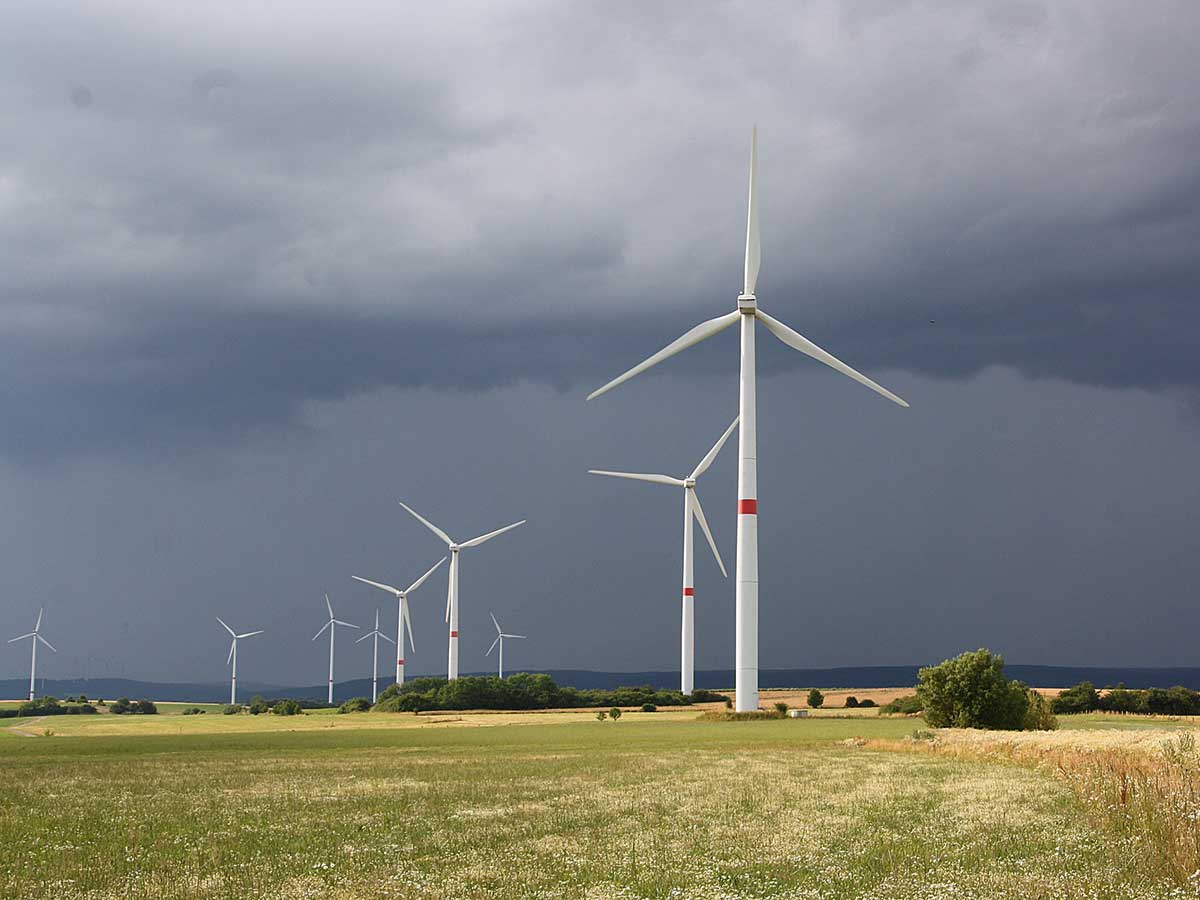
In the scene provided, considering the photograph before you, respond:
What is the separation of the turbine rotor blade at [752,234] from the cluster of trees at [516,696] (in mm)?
59336

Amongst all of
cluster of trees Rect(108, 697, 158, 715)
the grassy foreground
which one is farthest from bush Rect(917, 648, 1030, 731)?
cluster of trees Rect(108, 697, 158, 715)

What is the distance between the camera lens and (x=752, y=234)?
107 metres

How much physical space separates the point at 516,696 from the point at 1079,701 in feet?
229

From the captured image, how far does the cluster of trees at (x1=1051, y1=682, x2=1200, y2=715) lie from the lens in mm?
112375

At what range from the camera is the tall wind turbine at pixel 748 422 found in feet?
330

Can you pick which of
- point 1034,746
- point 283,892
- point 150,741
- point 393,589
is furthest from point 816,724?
point 393,589

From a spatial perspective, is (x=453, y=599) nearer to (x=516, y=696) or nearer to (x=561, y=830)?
(x=516, y=696)

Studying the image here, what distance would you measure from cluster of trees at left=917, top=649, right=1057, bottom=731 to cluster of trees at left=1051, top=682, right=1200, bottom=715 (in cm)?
3854

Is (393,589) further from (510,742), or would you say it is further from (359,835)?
(359,835)

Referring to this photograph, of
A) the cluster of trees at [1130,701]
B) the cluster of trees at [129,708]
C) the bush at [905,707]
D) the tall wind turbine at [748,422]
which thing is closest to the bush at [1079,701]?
the cluster of trees at [1130,701]

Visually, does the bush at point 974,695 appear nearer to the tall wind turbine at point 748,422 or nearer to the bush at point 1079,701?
the tall wind turbine at point 748,422

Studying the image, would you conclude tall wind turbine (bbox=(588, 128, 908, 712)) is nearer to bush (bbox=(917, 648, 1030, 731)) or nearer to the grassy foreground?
bush (bbox=(917, 648, 1030, 731))

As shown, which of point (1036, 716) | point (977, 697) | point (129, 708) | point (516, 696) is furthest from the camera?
point (129, 708)

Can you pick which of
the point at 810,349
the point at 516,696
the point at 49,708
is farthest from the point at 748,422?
the point at 49,708
